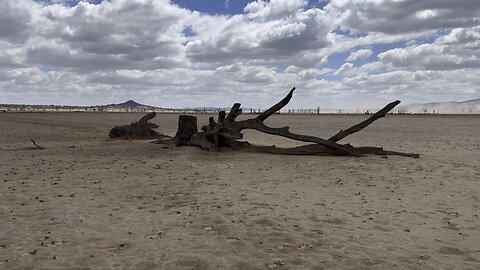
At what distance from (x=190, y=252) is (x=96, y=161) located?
8048 millimetres

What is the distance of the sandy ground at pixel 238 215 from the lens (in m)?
5.12

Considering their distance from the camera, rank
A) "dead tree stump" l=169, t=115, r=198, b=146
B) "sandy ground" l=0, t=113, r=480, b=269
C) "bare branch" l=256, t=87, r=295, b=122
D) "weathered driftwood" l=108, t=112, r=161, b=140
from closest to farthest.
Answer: "sandy ground" l=0, t=113, r=480, b=269
"bare branch" l=256, t=87, r=295, b=122
"dead tree stump" l=169, t=115, r=198, b=146
"weathered driftwood" l=108, t=112, r=161, b=140

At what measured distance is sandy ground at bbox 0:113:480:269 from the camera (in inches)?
201

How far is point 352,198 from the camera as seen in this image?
27.0 feet

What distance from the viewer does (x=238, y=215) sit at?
6.88 metres

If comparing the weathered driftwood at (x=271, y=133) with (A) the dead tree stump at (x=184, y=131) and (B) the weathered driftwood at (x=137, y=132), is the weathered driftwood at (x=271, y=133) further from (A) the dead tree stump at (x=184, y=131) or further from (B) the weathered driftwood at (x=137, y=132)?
(B) the weathered driftwood at (x=137, y=132)

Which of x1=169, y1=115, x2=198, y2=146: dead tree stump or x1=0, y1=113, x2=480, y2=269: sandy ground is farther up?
x1=169, y1=115, x2=198, y2=146: dead tree stump

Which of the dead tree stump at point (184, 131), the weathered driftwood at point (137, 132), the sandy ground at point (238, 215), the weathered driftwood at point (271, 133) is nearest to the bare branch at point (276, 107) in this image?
the weathered driftwood at point (271, 133)

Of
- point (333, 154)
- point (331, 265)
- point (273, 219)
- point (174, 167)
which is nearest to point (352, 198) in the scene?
point (273, 219)

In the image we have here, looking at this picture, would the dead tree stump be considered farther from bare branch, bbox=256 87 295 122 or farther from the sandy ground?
the sandy ground

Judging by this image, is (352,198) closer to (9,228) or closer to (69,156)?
(9,228)

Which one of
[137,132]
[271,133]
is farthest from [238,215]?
[137,132]

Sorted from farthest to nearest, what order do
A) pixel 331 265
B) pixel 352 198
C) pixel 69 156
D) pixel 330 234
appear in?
pixel 69 156, pixel 352 198, pixel 330 234, pixel 331 265

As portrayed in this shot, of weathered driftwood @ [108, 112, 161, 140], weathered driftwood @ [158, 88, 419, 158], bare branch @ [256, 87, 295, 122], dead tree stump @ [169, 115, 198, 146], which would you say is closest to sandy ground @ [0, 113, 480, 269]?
weathered driftwood @ [158, 88, 419, 158]
